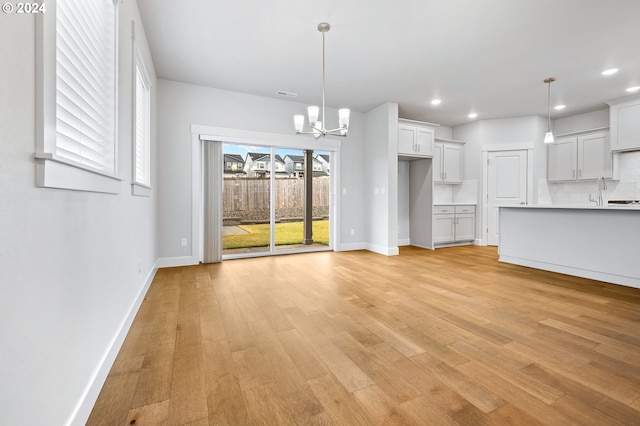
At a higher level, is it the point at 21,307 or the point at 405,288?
the point at 21,307

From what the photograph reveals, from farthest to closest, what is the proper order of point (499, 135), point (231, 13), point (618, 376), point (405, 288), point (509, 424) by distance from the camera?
point (499, 135), point (405, 288), point (231, 13), point (618, 376), point (509, 424)

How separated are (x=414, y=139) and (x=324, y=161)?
1.86 metres

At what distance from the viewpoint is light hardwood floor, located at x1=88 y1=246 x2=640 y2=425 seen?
1.37 metres

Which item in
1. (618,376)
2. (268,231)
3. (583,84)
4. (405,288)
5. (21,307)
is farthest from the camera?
(268,231)

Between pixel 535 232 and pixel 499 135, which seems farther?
pixel 499 135

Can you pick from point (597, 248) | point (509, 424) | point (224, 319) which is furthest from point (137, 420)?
point (597, 248)

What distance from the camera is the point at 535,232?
418 centimetres

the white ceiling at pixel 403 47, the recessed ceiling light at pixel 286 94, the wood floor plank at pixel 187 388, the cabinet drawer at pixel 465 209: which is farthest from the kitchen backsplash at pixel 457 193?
the wood floor plank at pixel 187 388

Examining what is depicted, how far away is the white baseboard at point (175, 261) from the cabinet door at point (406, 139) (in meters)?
4.22

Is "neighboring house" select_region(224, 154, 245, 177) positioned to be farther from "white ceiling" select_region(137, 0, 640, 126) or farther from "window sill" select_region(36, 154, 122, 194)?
"window sill" select_region(36, 154, 122, 194)

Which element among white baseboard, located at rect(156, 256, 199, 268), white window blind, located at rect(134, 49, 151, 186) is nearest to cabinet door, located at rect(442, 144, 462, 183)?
white baseboard, located at rect(156, 256, 199, 268)

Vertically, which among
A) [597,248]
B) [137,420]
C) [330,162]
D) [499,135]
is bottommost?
[137,420]

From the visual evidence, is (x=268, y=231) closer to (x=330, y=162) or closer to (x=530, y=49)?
(x=330, y=162)

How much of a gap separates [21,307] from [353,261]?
4202mm
